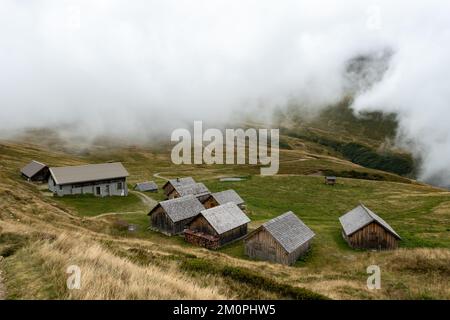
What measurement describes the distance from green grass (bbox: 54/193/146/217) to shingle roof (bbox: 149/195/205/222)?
1263cm

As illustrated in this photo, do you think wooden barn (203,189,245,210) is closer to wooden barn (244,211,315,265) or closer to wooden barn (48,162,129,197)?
wooden barn (244,211,315,265)

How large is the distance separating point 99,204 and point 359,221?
49287mm

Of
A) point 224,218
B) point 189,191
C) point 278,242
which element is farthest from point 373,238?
point 189,191

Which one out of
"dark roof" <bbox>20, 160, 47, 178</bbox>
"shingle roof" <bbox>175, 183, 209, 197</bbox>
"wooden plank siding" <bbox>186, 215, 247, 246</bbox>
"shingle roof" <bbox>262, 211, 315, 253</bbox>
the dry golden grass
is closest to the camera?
the dry golden grass

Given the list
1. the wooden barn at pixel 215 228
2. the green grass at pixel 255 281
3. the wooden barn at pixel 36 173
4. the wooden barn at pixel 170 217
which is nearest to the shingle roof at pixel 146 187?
the wooden barn at pixel 36 173

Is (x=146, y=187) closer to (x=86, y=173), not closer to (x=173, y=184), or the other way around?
(x=173, y=184)

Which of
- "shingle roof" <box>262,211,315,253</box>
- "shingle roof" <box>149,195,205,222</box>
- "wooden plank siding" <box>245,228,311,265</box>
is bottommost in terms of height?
"wooden plank siding" <box>245,228,311,265</box>

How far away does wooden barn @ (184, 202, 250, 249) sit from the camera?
53.6m

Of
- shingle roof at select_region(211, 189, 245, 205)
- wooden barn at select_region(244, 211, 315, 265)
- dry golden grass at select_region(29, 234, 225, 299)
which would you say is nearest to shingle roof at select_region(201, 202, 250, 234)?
wooden barn at select_region(244, 211, 315, 265)

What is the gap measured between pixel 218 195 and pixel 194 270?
173 feet

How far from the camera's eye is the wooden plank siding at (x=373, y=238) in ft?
171

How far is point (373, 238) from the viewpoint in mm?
52656

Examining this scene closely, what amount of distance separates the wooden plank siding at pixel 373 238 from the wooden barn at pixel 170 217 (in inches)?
1028

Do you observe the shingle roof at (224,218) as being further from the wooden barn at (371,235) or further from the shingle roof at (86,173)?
the shingle roof at (86,173)
